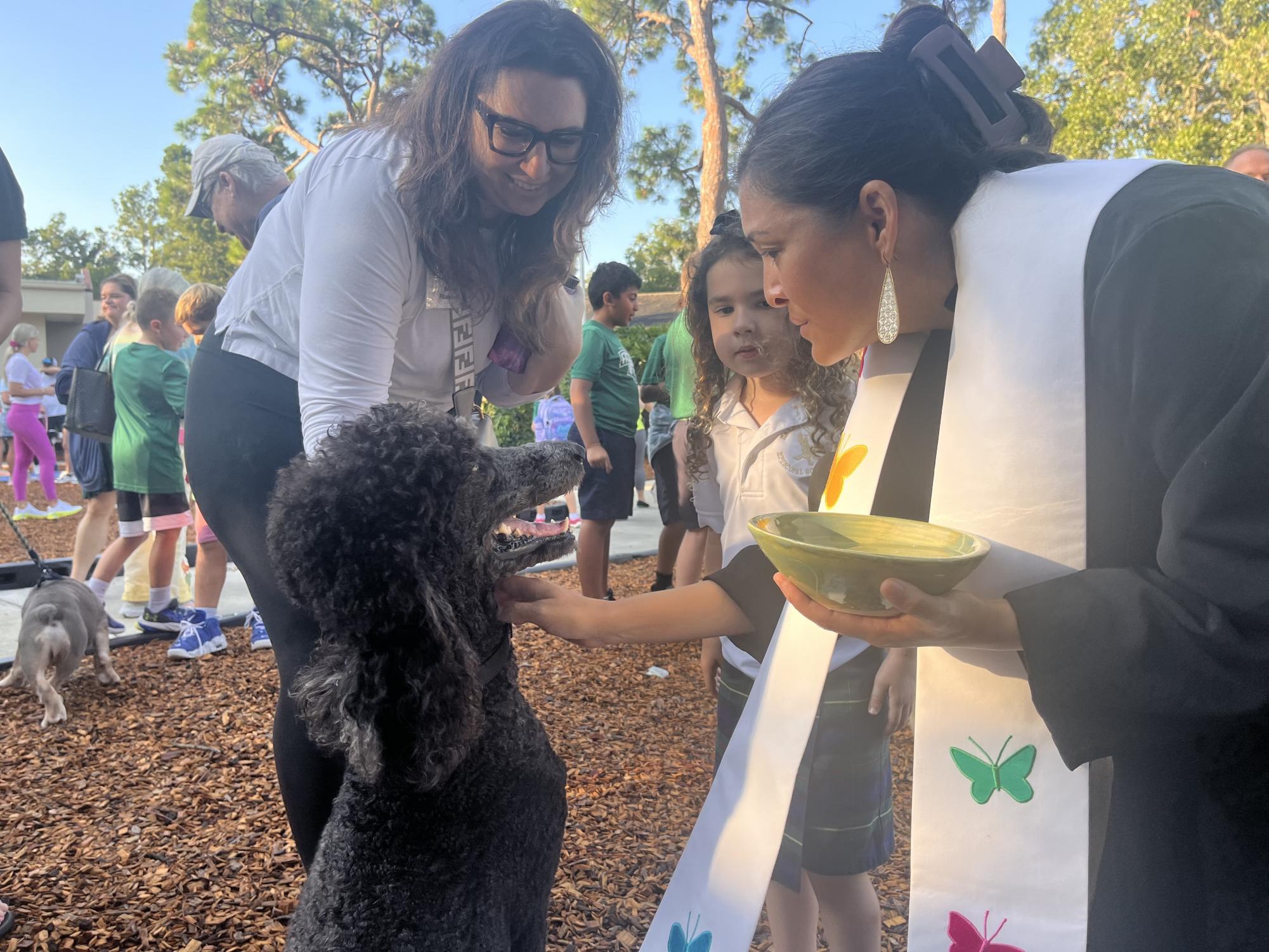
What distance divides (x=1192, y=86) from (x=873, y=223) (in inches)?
694

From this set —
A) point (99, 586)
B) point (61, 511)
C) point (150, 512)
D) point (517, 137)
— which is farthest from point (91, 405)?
point (61, 511)

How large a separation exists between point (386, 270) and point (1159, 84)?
707 inches

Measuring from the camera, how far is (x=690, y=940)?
1.34 m

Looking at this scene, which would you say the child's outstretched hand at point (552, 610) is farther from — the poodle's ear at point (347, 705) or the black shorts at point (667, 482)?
the black shorts at point (667, 482)

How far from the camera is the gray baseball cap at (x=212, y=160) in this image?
117 inches

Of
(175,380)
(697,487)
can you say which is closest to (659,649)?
(697,487)

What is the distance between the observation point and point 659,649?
5051 mm

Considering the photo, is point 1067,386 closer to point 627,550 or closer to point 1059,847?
point 1059,847

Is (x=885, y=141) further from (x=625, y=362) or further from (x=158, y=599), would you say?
(x=158, y=599)

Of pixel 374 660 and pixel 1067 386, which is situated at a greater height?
pixel 1067 386

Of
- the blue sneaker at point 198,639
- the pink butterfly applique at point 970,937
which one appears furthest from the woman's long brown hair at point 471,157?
the blue sneaker at point 198,639

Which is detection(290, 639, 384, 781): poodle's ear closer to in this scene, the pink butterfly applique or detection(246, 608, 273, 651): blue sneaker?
the pink butterfly applique

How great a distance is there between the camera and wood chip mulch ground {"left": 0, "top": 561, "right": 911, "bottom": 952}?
2439 millimetres

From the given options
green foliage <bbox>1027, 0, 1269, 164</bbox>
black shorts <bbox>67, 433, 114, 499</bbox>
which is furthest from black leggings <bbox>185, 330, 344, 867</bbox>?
green foliage <bbox>1027, 0, 1269, 164</bbox>
